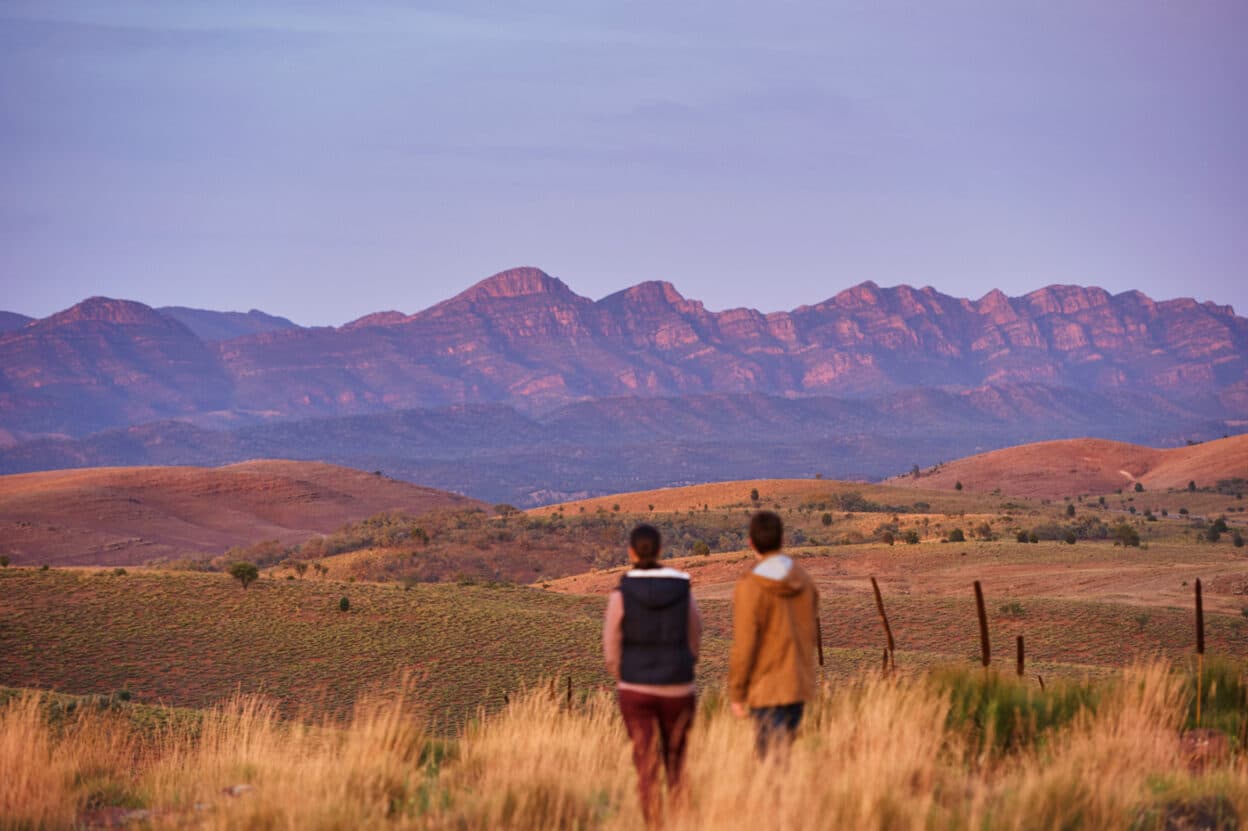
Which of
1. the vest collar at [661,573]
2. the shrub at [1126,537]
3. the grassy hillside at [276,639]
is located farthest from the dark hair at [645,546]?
the shrub at [1126,537]

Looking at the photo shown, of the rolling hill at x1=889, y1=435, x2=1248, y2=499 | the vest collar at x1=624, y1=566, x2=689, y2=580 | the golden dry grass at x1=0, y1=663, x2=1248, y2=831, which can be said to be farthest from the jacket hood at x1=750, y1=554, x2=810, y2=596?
the rolling hill at x1=889, y1=435, x2=1248, y2=499

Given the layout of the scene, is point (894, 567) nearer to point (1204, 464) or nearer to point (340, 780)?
point (340, 780)

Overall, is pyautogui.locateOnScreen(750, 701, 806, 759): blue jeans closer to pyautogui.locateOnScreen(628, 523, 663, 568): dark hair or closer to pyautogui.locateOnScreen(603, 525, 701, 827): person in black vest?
pyautogui.locateOnScreen(603, 525, 701, 827): person in black vest

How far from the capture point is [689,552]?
62.3 m

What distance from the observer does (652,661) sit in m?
7.54

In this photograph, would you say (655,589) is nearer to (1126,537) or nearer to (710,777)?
(710,777)

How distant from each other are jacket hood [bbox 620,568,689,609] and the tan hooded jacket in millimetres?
396

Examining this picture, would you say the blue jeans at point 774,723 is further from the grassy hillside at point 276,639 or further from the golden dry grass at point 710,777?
the grassy hillside at point 276,639

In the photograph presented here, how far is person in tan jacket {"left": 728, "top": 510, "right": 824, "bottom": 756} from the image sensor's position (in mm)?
7707

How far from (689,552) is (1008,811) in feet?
180

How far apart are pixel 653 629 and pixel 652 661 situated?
0.64 ft

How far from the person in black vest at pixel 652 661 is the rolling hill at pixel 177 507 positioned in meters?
71.4

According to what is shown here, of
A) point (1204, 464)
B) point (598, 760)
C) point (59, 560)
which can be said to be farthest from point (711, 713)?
point (1204, 464)

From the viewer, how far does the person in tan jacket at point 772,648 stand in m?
7.71
